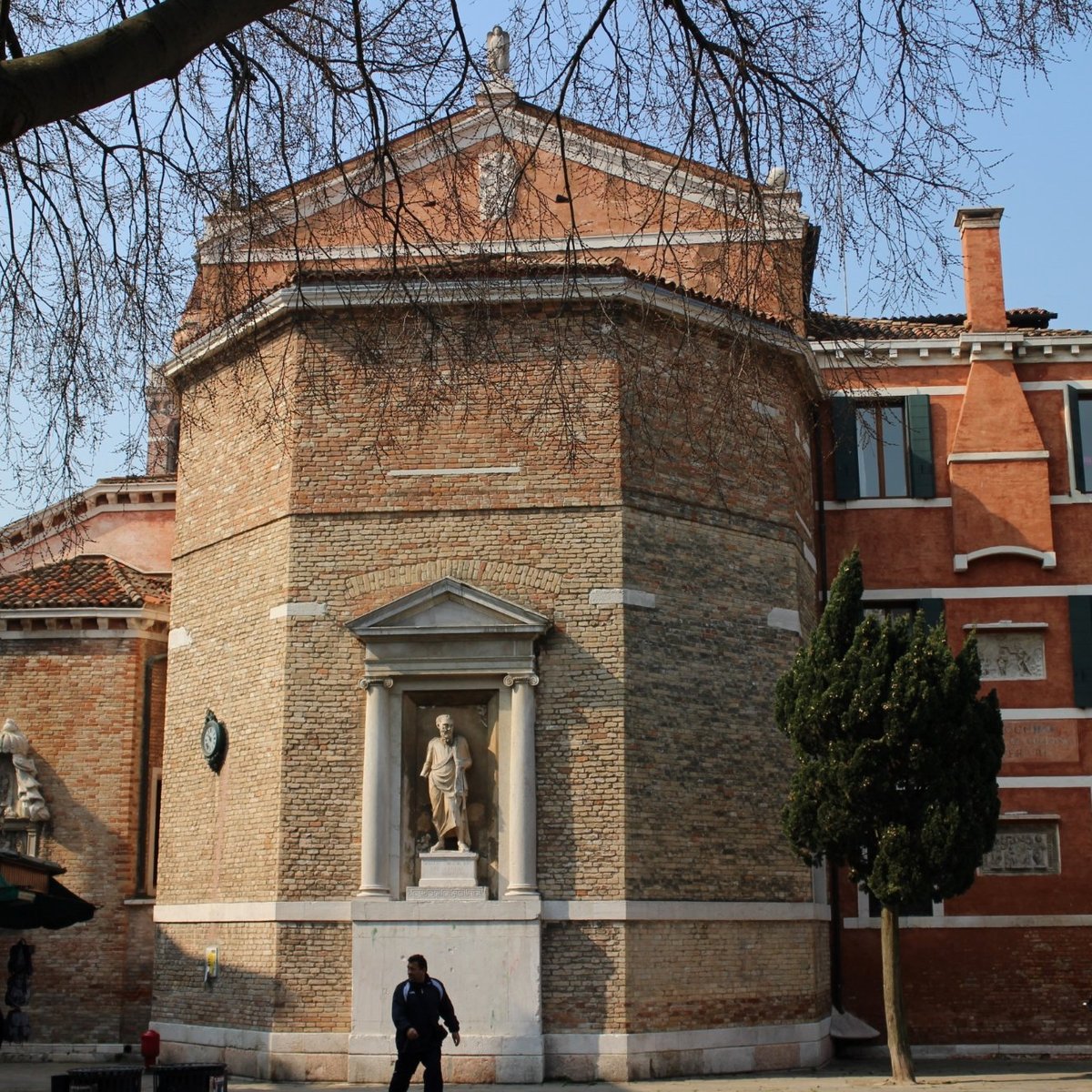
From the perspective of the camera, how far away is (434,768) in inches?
709

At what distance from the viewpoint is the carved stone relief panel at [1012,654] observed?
74.1 ft

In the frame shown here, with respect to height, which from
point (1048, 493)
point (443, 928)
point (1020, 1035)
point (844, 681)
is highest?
point (1048, 493)

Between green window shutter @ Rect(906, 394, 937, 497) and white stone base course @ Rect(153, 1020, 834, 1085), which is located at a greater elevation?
green window shutter @ Rect(906, 394, 937, 497)

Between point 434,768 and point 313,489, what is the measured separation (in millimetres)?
3606

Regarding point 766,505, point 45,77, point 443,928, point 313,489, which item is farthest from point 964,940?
point 45,77

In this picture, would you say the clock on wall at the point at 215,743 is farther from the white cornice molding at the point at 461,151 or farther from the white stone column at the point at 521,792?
the white cornice molding at the point at 461,151

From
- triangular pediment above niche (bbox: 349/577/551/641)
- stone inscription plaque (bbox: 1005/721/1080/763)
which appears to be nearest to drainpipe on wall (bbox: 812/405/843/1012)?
stone inscription plaque (bbox: 1005/721/1080/763)

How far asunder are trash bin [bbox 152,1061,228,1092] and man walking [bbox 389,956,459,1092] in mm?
1491

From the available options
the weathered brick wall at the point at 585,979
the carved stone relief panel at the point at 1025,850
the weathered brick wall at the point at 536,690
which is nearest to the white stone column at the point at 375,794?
the weathered brick wall at the point at 536,690

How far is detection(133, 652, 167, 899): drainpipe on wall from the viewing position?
71.3 ft

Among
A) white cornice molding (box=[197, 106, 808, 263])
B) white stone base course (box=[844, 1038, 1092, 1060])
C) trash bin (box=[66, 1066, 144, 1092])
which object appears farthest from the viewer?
white stone base course (box=[844, 1038, 1092, 1060])

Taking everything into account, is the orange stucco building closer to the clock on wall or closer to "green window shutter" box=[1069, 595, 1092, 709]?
"green window shutter" box=[1069, 595, 1092, 709]

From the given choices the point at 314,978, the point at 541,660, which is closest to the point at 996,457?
the point at 541,660

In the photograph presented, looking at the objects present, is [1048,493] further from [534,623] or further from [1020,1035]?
[534,623]
